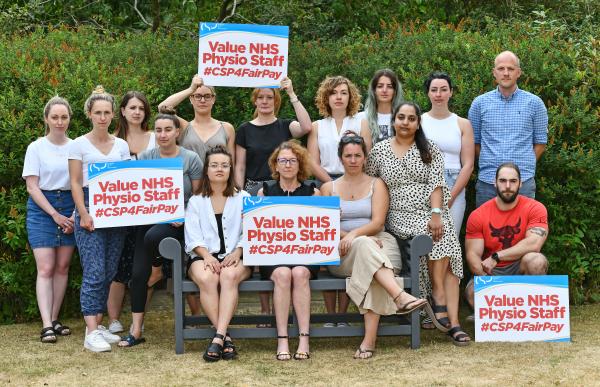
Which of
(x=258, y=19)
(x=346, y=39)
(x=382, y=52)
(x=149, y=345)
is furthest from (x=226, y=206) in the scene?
(x=258, y=19)

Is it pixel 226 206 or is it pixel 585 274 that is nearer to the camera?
pixel 226 206

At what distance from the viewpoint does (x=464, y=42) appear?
367 inches

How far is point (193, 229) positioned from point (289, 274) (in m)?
0.79

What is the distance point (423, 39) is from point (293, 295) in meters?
3.61

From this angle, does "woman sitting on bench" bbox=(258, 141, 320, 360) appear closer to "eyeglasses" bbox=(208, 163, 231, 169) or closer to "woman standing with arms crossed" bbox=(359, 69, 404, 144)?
"eyeglasses" bbox=(208, 163, 231, 169)

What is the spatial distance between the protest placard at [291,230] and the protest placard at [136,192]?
0.58 metres

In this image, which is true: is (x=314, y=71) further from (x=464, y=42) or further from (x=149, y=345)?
(x=149, y=345)

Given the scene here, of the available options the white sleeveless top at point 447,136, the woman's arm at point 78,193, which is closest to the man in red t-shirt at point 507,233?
the white sleeveless top at point 447,136

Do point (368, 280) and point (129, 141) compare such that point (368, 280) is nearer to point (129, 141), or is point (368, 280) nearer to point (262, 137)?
point (262, 137)

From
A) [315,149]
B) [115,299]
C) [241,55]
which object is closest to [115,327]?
[115,299]

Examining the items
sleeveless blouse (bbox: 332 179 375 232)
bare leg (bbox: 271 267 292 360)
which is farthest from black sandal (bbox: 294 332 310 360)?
sleeveless blouse (bbox: 332 179 375 232)

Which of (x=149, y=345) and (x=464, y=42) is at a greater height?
(x=464, y=42)

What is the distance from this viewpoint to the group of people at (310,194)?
282 inches

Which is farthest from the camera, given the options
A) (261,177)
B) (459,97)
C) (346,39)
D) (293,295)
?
→ (346,39)
